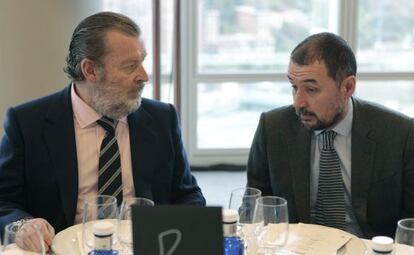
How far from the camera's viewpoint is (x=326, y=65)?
2.21m

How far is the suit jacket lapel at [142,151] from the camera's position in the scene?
225 cm

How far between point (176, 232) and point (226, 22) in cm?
434

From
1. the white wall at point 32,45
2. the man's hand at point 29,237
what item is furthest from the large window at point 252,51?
the man's hand at point 29,237

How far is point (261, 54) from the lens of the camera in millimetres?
5469

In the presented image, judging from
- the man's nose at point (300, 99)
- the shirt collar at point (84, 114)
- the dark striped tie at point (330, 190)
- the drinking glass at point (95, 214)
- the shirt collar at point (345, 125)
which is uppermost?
the man's nose at point (300, 99)

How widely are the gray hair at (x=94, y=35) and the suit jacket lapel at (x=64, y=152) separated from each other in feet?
0.62

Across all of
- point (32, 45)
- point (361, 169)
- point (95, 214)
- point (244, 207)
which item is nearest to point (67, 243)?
point (95, 214)

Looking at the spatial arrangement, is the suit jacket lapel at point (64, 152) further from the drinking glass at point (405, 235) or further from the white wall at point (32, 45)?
the drinking glass at point (405, 235)

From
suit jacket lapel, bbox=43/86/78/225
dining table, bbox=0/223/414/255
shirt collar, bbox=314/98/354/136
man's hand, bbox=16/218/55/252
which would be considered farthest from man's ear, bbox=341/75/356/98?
man's hand, bbox=16/218/55/252

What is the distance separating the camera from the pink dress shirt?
7.22ft

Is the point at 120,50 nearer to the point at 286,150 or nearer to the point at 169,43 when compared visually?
the point at 286,150

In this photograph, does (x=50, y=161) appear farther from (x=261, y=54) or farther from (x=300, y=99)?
(x=261, y=54)

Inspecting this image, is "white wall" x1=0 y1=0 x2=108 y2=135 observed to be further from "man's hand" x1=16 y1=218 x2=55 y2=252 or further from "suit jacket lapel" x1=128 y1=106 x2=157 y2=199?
"man's hand" x1=16 y1=218 x2=55 y2=252

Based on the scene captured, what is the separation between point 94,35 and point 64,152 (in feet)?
1.51
